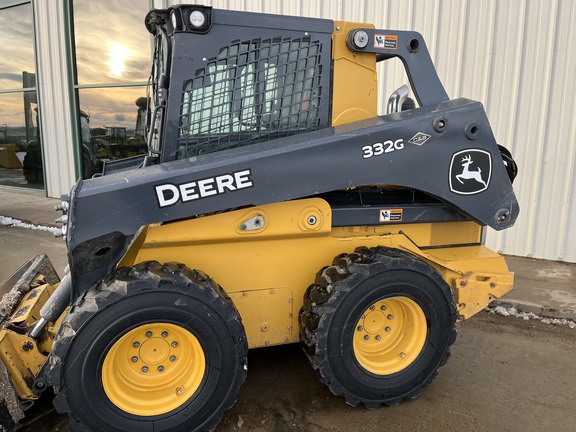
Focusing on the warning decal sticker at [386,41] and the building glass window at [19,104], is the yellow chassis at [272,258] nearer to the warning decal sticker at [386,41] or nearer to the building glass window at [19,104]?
the warning decal sticker at [386,41]

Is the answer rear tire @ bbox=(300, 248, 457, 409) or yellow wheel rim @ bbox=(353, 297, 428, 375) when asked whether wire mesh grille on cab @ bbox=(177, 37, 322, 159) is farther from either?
yellow wheel rim @ bbox=(353, 297, 428, 375)

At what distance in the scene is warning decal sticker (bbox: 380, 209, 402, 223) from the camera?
2996 millimetres

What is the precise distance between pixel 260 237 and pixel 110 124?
822cm

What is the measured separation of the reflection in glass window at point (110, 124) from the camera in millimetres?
→ 9562

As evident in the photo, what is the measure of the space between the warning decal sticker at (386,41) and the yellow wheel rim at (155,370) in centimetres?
212

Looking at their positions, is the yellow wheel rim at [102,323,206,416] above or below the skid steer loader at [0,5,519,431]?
below

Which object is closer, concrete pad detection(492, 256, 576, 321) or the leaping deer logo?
the leaping deer logo

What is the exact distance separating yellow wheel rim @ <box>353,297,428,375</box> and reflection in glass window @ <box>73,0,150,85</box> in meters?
8.10

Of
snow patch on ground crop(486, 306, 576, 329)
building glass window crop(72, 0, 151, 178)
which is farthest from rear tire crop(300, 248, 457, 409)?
building glass window crop(72, 0, 151, 178)

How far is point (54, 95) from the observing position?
33.0ft

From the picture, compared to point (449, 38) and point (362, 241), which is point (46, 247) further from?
point (449, 38)

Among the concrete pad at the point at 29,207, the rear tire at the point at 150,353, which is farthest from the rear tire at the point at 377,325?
the concrete pad at the point at 29,207

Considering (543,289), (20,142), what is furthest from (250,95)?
(20,142)

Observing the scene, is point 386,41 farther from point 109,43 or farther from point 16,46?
point 16,46
